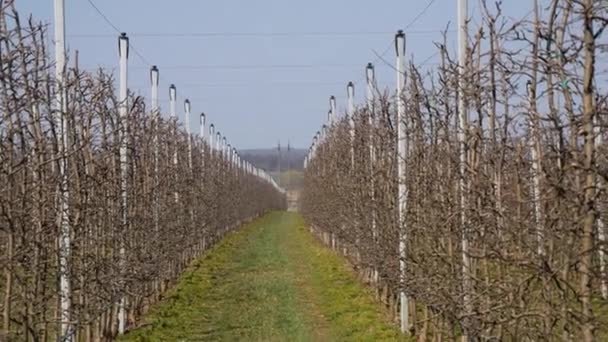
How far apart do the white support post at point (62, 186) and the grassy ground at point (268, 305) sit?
4.24 m

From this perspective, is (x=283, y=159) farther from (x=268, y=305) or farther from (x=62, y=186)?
(x=62, y=186)

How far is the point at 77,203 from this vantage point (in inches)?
367

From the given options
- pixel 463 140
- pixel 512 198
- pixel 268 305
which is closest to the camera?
pixel 512 198

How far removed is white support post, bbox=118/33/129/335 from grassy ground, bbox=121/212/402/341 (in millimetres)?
396

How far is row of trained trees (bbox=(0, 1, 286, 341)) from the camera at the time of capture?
704 cm

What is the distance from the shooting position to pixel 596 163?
460cm

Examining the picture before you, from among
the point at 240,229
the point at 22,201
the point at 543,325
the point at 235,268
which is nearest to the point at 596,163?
the point at 543,325

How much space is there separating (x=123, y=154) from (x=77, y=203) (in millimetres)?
4038

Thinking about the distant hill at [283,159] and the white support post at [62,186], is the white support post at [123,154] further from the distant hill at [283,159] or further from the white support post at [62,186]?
the distant hill at [283,159]

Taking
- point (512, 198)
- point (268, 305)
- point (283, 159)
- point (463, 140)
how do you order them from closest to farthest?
point (512, 198), point (463, 140), point (268, 305), point (283, 159)

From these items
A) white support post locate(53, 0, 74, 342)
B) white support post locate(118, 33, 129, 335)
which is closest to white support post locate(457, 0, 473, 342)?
white support post locate(53, 0, 74, 342)

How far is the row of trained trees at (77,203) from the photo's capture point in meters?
7.04

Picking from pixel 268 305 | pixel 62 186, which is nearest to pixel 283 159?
pixel 268 305

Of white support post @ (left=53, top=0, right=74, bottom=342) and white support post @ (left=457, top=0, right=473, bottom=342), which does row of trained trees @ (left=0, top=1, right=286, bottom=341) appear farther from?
white support post @ (left=457, top=0, right=473, bottom=342)
